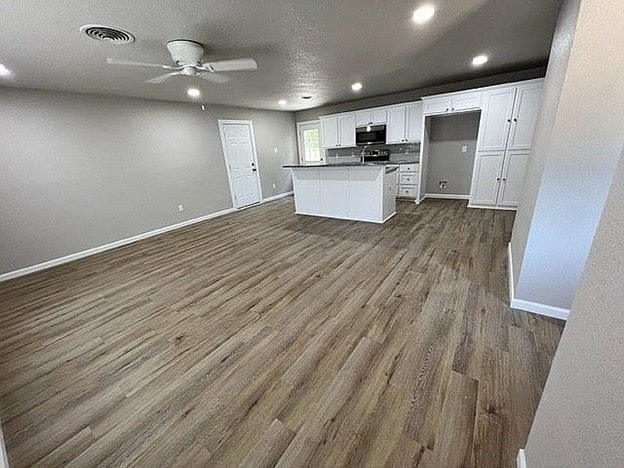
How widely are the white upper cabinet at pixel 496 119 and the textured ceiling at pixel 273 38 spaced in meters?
0.45

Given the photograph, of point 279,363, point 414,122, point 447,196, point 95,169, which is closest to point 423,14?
point 279,363

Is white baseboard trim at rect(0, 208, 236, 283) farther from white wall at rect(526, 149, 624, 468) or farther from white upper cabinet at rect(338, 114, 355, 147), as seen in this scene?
white wall at rect(526, 149, 624, 468)

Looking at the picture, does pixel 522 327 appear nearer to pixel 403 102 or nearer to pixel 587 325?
pixel 587 325

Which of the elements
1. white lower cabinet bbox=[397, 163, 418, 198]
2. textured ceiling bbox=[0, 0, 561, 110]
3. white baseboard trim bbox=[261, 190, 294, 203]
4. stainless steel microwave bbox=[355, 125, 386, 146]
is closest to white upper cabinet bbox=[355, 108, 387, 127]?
stainless steel microwave bbox=[355, 125, 386, 146]

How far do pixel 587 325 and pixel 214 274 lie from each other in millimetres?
3248

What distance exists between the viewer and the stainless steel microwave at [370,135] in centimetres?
636

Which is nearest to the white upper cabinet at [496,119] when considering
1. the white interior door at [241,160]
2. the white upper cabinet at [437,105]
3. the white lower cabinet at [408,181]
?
the white upper cabinet at [437,105]

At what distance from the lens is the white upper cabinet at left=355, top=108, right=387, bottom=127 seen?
627 cm

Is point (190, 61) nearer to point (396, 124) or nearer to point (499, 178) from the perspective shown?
point (396, 124)

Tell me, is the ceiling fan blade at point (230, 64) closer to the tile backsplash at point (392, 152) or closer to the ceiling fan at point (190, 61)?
the ceiling fan at point (190, 61)

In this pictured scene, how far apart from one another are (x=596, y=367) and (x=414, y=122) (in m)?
6.17

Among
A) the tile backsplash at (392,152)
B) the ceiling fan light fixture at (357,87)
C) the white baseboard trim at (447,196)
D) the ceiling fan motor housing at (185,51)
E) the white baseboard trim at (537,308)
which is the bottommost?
the white baseboard trim at (537,308)

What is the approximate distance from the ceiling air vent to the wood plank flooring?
2.49m

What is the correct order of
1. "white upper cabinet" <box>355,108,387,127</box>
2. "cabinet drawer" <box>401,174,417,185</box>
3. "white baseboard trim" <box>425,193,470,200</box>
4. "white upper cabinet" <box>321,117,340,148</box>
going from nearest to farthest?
"white baseboard trim" <box>425,193,470,200</box> < "cabinet drawer" <box>401,174,417,185</box> < "white upper cabinet" <box>355,108,387,127</box> < "white upper cabinet" <box>321,117,340,148</box>
